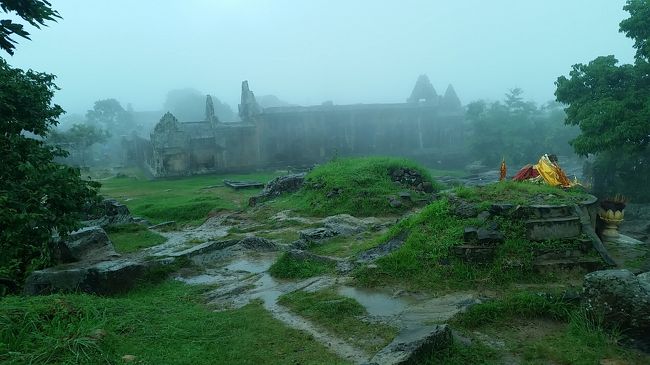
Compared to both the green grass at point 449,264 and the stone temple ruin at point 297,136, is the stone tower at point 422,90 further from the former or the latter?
the green grass at point 449,264

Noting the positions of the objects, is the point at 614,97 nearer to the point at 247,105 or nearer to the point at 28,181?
the point at 28,181

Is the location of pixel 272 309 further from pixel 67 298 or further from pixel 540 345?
pixel 540 345

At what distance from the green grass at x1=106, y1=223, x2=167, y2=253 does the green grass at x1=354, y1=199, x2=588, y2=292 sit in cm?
674

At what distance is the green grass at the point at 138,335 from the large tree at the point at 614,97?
1475cm

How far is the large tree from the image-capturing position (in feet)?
51.9

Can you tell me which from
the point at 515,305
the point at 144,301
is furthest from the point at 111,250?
the point at 515,305

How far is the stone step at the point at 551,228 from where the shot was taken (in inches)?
282

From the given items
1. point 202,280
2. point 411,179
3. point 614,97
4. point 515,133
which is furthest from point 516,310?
point 515,133

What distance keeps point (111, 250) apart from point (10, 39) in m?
5.90

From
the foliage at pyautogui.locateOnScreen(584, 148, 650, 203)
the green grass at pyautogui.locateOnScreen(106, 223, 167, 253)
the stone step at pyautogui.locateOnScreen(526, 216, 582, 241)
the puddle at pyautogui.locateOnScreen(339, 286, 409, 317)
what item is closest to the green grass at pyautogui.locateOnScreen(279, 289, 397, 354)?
the puddle at pyautogui.locateOnScreen(339, 286, 409, 317)

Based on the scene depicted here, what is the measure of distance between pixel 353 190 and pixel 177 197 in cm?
904

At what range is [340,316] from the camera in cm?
593

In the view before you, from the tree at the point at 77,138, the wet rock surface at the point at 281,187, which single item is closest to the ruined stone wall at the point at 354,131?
the tree at the point at 77,138

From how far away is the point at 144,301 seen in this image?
660 cm
